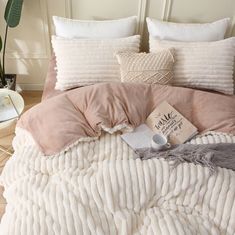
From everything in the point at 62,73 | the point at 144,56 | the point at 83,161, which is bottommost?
the point at 83,161

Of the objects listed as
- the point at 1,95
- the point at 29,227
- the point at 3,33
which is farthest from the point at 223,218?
the point at 3,33

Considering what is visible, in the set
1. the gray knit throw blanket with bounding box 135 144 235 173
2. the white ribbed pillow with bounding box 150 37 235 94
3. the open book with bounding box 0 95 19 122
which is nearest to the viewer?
the gray knit throw blanket with bounding box 135 144 235 173

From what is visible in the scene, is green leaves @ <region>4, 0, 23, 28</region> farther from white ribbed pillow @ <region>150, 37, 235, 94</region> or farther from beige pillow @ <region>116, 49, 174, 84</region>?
white ribbed pillow @ <region>150, 37, 235, 94</region>

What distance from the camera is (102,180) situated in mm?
1066

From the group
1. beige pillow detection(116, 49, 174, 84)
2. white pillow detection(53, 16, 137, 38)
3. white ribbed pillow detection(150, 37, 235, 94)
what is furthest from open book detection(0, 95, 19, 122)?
white ribbed pillow detection(150, 37, 235, 94)

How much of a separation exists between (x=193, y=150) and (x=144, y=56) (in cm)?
67

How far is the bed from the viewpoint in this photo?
3.25ft

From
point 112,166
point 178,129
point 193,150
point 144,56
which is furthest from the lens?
point 144,56

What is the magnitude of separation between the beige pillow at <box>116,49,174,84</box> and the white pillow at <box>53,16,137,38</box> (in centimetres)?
26

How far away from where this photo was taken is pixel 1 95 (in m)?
1.63

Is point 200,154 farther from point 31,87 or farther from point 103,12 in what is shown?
point 31,87

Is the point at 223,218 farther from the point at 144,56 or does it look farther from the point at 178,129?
the point at 144,56

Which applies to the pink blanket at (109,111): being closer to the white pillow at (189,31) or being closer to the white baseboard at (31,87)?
the white pillow at (189,31)

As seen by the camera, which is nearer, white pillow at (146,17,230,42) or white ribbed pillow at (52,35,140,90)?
white ribbed pillow at (52,35,140,90)
